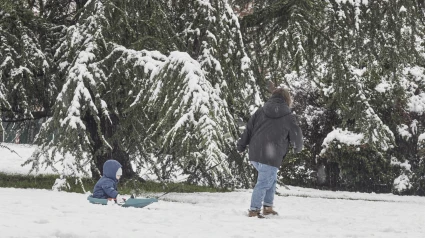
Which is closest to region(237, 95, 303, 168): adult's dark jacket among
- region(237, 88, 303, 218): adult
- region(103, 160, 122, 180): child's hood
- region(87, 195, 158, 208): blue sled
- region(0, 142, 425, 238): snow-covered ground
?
region(237, 88, 303, 218): adult

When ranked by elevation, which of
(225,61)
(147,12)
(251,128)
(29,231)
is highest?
(147,12)

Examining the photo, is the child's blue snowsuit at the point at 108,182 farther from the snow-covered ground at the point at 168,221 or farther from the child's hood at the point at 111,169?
the snow-covered ground at the point at 168,221

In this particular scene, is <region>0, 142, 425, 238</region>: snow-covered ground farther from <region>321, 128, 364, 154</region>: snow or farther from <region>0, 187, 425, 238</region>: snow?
<region>321, 128, 364, 154</region>: snow

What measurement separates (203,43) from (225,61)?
45 centimetres

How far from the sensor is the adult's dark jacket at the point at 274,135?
6965 mm

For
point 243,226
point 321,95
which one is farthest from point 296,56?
point 321,95

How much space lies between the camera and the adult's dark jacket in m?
6.96

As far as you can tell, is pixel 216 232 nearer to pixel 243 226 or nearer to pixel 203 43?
pixel 243 226

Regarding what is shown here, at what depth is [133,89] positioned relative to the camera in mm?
9094

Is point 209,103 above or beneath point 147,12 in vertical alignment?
beneath

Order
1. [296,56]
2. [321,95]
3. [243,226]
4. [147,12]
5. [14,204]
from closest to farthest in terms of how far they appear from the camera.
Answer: [243,226] < [14,204] < [296,56] < [147,12] < [321,95]

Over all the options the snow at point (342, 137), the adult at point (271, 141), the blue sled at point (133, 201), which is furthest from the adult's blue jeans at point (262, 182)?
the snow at point (342, 137)

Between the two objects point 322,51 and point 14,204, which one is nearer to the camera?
point 14,204

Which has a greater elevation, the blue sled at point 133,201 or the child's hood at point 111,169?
the child's hood at point 111,169
